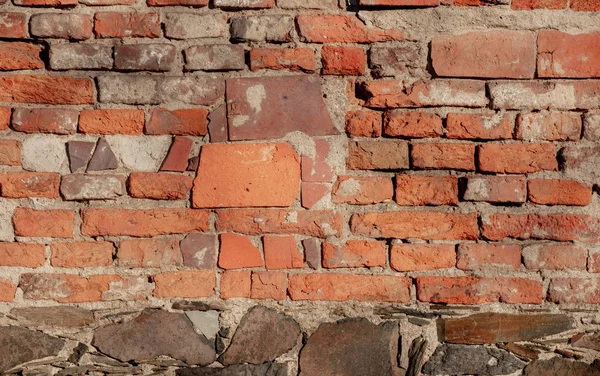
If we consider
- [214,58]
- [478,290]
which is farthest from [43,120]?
[478,290]

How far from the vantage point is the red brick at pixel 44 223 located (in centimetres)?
168

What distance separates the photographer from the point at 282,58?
1689mm

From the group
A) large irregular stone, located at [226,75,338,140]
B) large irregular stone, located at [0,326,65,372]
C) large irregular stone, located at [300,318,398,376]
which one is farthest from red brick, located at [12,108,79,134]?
large irregular stone, located at [300,318,398,376]

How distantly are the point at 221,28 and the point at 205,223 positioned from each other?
21.9 inches

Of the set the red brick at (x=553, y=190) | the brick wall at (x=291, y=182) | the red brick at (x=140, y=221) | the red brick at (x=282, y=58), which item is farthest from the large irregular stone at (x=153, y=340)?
the red brick at (x=553, y=190)

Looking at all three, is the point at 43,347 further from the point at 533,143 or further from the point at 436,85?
the point at 533,143

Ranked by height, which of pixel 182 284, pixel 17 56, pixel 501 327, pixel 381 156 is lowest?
pixel 501 327

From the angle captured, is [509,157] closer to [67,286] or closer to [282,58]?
[282,58]

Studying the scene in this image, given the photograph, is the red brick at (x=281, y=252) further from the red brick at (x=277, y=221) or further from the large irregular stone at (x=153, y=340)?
the large irregular stone at (x=153, y=340)

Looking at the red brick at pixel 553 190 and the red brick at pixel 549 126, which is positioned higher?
the red brick at pixel 549 126

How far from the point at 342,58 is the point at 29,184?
956 millimetres

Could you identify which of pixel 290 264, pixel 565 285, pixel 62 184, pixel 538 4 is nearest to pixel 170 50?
pixel 62 184

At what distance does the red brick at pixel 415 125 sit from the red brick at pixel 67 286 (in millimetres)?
888

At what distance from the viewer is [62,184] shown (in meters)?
1.68
